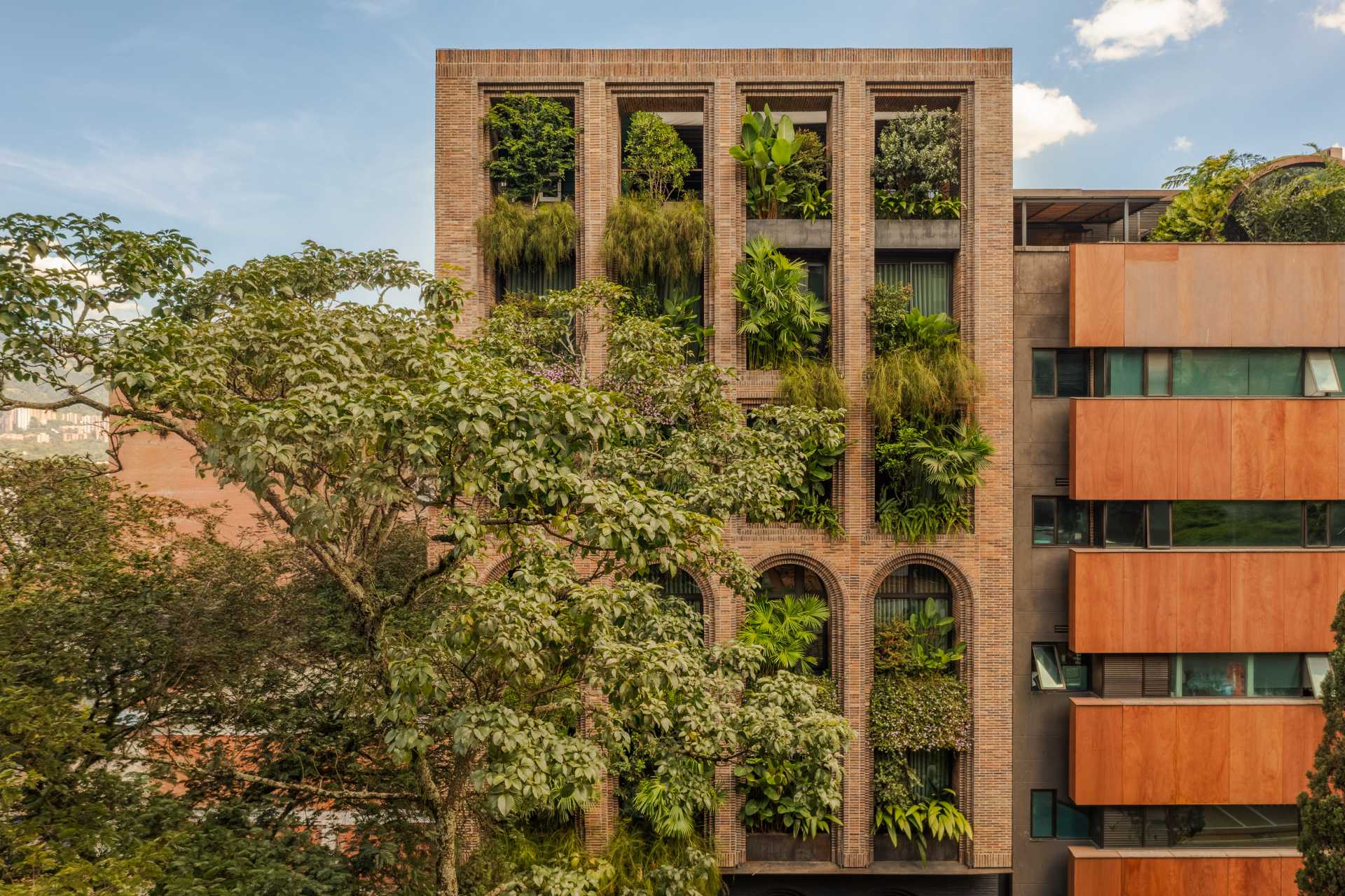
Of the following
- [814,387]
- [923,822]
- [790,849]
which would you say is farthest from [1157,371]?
[790,849]

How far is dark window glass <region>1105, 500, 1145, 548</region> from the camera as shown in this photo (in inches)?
574

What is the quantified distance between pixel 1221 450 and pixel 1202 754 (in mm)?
6650

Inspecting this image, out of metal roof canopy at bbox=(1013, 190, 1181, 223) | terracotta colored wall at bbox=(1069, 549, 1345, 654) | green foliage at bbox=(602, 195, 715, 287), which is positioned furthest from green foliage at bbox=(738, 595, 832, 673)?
metal roof canopy at bbox=(1013, 190, 1181, 223)

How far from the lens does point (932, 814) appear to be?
14430mm

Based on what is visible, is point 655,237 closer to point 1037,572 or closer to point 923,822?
point 1037,572

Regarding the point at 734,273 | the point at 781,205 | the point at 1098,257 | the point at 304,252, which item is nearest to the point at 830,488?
the point at 734,273

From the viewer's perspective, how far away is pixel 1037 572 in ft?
49.0

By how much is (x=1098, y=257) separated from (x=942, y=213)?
350cm

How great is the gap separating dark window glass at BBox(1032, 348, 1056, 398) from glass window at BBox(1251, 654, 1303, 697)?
294 inches

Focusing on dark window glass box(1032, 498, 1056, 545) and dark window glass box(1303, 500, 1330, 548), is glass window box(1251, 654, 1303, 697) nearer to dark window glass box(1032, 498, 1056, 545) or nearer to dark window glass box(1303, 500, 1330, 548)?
dark window glass box(1303, 500, 1330, 548)

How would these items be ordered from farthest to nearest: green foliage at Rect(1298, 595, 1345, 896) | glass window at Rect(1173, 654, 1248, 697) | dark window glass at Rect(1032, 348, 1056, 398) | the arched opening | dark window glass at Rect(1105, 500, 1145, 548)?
the arched opening → dark window glass at Rect(1032, 348, 1056, 398) → dark window glass at Rect(1105, 500, 1145, 548) → glass window at Rect(1173, 654, 1248, 697) → green foliage at Rect(1298, 595, 1345, 896)

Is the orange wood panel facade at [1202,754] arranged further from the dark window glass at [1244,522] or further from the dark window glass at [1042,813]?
the dark window glass at [1244,522]

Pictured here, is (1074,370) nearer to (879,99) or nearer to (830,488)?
(830,488)

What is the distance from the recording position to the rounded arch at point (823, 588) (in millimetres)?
14688
